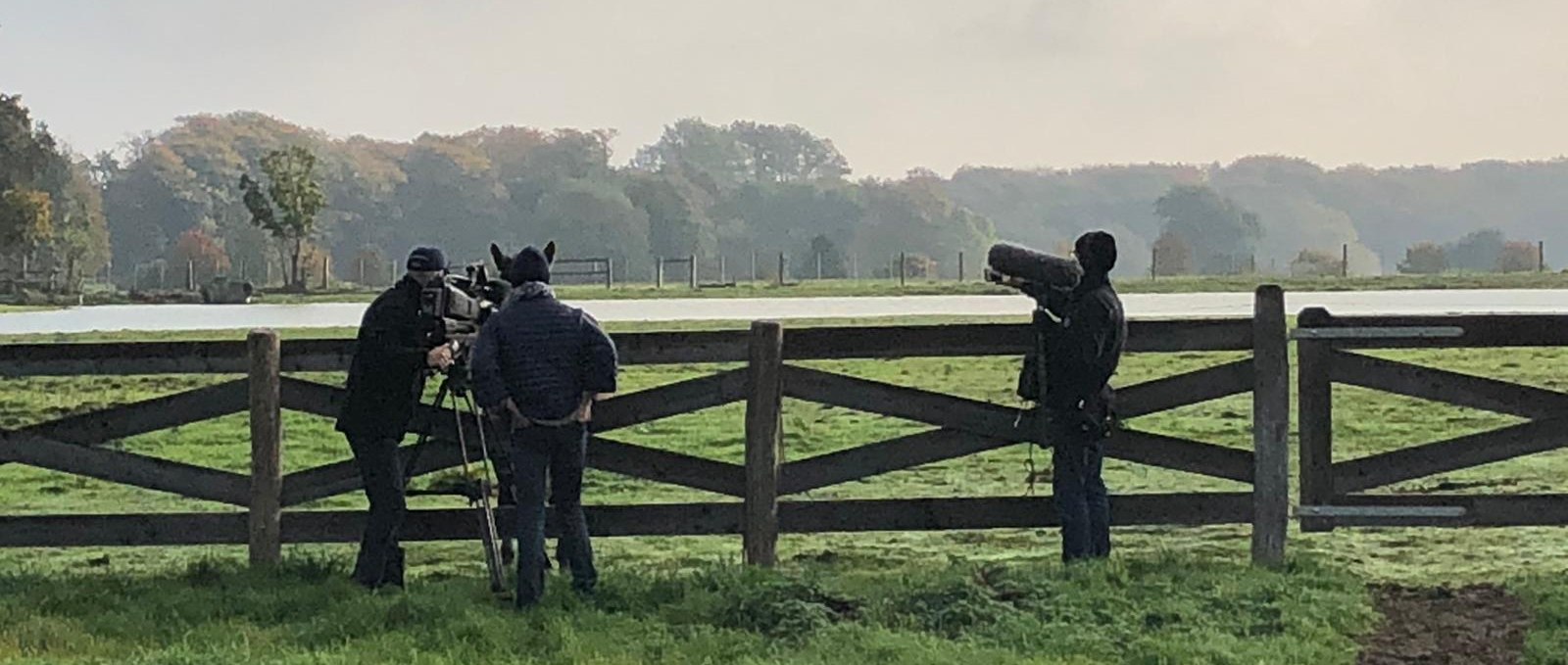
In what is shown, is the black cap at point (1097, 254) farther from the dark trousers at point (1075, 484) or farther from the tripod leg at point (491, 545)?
the tripod leg at point (491, 545)

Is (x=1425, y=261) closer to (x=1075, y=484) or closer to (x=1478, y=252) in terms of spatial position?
(x=1478, y=252)

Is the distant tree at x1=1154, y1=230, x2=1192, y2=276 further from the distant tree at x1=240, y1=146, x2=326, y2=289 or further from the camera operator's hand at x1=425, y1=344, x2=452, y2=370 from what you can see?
the camera operator's hand at x1=425, y1=344, x2=452, y2=370

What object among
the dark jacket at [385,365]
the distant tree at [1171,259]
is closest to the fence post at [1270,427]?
the dark jacket at [385,365]

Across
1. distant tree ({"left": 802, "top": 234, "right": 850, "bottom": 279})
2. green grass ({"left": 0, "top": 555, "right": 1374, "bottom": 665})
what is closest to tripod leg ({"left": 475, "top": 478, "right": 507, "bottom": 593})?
green grass ({"left": 0, "top": 555, "right": 1374, "bottom": 665})

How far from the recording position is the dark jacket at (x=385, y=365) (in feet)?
31.6

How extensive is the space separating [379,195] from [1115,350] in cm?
14266

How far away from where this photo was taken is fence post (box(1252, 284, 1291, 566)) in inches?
407

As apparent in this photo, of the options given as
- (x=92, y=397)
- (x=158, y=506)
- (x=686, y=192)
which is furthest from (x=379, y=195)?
(x=158, y=506)

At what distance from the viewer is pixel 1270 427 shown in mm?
10430

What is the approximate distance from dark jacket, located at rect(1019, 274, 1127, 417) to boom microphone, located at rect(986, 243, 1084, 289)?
0.25 ft

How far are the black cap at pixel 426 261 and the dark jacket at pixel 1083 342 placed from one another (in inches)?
127

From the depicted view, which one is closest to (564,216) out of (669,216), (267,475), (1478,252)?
(669,216)

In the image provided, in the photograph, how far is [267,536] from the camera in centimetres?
1036

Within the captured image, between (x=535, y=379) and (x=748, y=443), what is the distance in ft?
5.01
